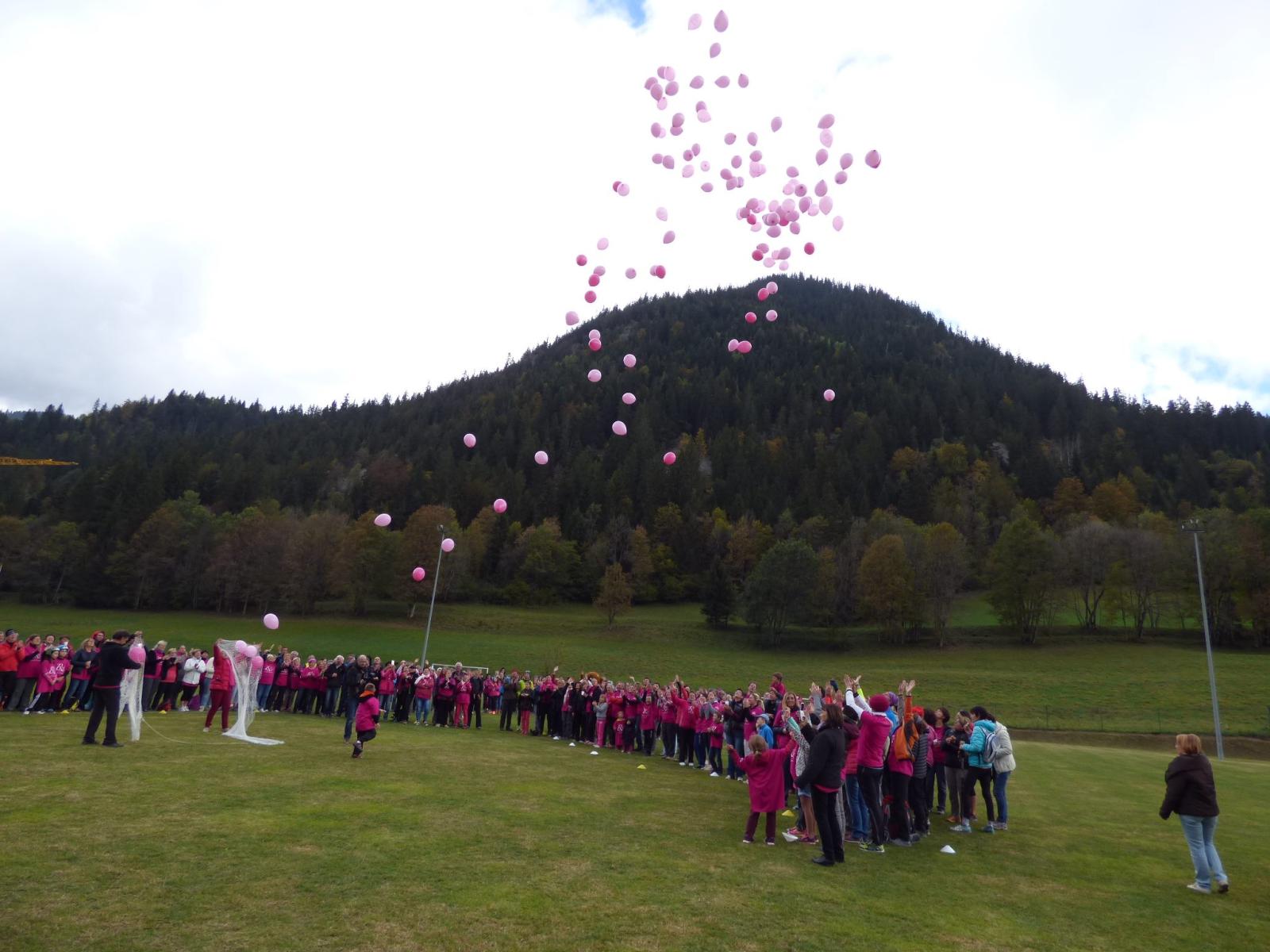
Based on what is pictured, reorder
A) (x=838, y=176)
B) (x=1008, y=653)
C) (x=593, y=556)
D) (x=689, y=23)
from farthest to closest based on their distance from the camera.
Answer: (x=593, y=556)
(x=1008, y=653)
(x=838, y=176)
(x=689, y=23)

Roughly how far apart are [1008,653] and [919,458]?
5905cm

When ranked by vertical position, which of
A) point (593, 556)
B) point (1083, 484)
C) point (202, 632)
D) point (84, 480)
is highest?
point (1083, 484)

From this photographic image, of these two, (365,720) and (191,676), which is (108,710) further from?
(191,676)

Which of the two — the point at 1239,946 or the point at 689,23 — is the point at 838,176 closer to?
the point at 689,23

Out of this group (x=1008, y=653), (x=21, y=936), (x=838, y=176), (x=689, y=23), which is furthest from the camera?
(x=1008, y=653)

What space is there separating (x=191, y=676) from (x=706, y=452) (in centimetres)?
11072

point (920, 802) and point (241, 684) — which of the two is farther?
point (241, 684)

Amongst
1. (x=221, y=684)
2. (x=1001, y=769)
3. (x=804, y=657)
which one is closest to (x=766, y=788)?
(x=1001, y=769)

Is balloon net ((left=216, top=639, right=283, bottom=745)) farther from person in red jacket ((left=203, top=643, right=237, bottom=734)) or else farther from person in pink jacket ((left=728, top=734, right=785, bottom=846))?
person in pink jacket ((left=728, top=734, right=785, bottom=846))

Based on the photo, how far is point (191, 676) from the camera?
20844 millimetres

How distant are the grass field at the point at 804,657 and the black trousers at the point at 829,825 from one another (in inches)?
1269

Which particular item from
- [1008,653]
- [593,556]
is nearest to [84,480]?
[593,556]

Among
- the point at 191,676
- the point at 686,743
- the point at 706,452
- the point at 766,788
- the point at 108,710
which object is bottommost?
the point at 686,743

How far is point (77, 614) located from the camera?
2965 inches
